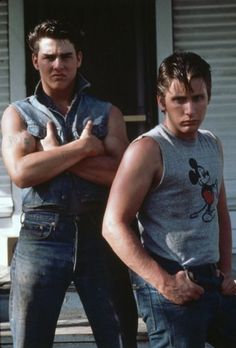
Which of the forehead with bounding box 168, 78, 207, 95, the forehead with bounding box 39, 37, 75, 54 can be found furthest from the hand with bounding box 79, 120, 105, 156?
the forehead with bounding box 168, 78, 207, 95

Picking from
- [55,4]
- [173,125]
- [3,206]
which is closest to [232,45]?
[55,4]

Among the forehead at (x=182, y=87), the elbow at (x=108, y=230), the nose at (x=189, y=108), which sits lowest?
the elbow at (x=108, y=230)

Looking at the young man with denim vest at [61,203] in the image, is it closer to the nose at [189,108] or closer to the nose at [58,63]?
the nose at [58,63]

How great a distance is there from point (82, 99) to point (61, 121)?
152 mm

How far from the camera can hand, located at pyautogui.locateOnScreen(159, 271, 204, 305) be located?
276 cm

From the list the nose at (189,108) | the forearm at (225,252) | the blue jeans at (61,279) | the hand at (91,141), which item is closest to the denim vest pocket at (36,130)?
the hand at (91,141)

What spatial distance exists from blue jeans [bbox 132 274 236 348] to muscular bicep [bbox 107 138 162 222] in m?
0.26

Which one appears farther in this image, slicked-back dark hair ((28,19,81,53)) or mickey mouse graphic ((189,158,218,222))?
slicked-back dark hair ((28,19,81,53))

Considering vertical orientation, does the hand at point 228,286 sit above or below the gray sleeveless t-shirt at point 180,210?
below

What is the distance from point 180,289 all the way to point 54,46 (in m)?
1.22

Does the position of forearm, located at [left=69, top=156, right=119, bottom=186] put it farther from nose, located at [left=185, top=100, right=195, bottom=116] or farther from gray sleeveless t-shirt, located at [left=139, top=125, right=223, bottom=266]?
nose, located at [left=185, top=100, right=195, bottom=116]

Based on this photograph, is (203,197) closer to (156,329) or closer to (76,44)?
(156,329)

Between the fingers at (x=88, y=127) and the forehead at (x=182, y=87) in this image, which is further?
the fingers at (x=88, y=127)

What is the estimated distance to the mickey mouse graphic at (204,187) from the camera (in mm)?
2883
